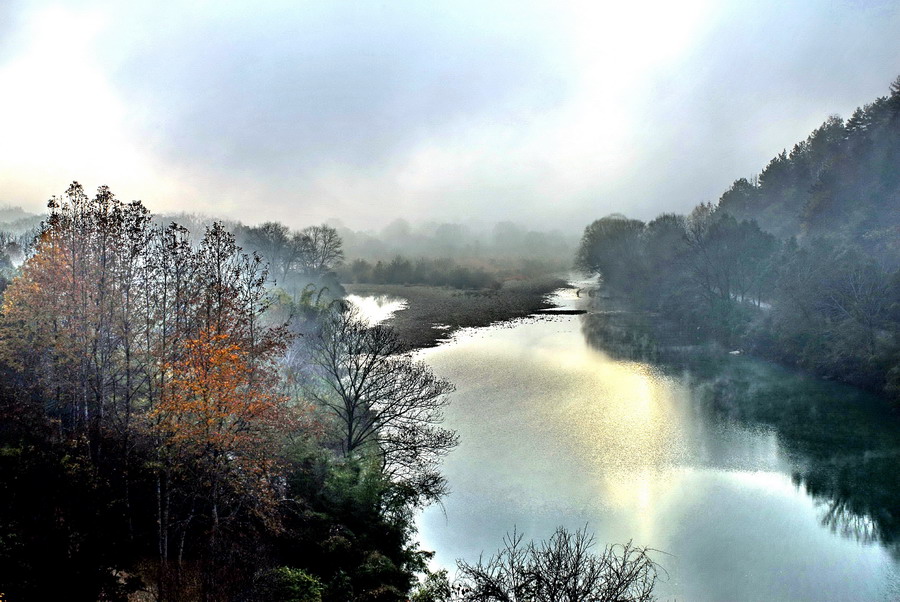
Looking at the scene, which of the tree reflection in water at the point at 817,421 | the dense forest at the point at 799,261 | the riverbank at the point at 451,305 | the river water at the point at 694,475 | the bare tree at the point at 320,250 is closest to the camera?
the river water at the point at 694,475

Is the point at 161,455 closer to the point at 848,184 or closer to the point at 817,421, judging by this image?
the point at 817,421

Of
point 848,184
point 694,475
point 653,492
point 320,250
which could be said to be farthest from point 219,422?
point 848,184

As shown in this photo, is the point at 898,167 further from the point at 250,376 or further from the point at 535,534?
the point at 250,376

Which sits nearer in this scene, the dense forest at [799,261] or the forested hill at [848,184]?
the dense forest at [799,261]

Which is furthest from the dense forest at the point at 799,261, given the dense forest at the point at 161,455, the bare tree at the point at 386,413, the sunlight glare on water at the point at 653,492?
the dense forest at the point at 161,455

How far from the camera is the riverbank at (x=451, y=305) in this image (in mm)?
61938

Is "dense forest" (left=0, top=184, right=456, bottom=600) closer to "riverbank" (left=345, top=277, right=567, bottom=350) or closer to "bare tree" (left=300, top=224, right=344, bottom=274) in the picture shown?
"riverbank" (left=345, top=277, right=567, bottom=350)

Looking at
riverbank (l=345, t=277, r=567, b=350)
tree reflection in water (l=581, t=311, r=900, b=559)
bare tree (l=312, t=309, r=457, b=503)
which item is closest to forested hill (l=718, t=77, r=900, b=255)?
tree reflection in water (l=581, t=311, r=900, b=559)

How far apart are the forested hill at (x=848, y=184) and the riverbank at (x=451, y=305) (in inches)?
1543

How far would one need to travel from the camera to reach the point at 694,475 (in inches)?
973

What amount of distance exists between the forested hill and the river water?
90.5 ft

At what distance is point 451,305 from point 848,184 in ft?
184

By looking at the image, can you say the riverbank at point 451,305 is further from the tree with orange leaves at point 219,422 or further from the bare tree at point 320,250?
the tree with orange leaves at point 219,422

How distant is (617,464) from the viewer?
25.9m
